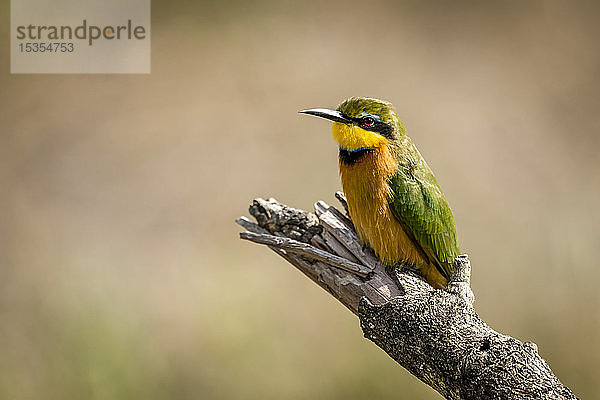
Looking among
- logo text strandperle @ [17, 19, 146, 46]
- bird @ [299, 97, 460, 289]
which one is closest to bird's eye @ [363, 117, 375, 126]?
bird @ [299, 97, 460, 289]

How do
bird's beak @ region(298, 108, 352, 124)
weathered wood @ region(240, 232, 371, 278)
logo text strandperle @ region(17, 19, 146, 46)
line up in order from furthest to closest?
logo text strandperle @ region(17, 19, 146, 46), bird's beak @ region(298, 108, 352, 124), weathered wood @ region(240, 232, 371, 278)

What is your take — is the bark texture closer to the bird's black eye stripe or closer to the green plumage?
the green plumage

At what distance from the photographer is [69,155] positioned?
476 centimetres

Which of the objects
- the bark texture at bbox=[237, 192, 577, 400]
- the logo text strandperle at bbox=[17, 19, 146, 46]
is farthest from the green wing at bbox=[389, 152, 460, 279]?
the logo text strandperle at bbox=[17, 19, 146, 46]

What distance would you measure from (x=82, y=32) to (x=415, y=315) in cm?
385

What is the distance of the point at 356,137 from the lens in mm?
2295

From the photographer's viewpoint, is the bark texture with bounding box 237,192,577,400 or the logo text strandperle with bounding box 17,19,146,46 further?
the logo text strandperle with bounding box 17,19,146,46

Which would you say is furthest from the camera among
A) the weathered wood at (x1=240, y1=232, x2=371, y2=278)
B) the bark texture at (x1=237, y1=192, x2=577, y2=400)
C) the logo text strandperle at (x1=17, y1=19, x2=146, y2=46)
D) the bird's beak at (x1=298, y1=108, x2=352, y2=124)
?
the logo text strandperle at (x1=17, y1=19, x2=146, y2=46)

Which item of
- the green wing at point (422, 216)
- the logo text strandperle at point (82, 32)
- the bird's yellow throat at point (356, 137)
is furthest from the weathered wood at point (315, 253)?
the logo text strandperle at point (82, 32)

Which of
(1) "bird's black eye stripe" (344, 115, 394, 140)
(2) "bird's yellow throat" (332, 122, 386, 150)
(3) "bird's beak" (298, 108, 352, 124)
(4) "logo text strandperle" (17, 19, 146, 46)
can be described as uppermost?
(4) "logo text strandperle" (17, 19, 146, 46)

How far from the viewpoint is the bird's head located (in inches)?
89.6

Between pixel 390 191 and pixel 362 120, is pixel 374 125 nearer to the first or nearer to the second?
pixel 362 120

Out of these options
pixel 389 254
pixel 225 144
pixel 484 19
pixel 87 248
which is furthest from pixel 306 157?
pixel 389 254

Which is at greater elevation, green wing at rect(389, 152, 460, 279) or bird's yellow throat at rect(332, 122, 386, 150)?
bird's yellow throat at rect(332, 122, 386, 150)
